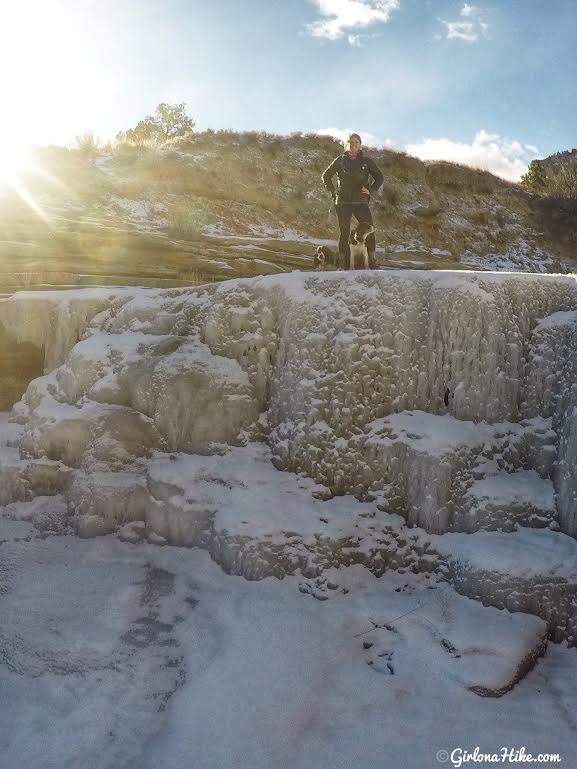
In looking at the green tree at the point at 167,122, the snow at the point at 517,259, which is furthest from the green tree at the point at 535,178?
the green tree at the point at 167,122

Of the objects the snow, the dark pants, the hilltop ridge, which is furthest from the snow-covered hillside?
the snow

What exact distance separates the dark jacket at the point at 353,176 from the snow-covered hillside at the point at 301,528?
5.81 ft

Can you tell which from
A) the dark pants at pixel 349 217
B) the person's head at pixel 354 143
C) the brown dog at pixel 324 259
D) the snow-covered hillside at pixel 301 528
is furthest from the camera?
the brown dog at pixel 324 259

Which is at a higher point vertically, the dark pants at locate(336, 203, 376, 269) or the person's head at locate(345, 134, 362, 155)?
the person's head at locate(345, 134, 362, 155)

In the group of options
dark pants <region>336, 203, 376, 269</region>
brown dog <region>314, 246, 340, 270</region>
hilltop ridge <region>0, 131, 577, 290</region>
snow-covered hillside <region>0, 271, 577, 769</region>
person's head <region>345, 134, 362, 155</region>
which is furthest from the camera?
hilltop ridge <region>0, 131, 577, 290</region>

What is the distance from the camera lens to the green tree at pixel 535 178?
2211 cm

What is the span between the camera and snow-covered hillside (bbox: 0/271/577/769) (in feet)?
10.9

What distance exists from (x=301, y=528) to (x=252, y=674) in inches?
44.7

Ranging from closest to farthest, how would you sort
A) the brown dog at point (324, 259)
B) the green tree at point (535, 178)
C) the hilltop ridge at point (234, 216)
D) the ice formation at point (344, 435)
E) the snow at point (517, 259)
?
1. the ice formation at point (344, 435)
2. the brown dog at point (324, 259)
3. the hilltop ridge at point (234, 216)
4. the snow at point (517, 259)
5. the green tree at point (535, 178)

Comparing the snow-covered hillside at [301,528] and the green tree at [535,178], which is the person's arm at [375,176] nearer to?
the snow-covered hillside at [301,528]

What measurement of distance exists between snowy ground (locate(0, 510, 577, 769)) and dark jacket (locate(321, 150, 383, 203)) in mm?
4104

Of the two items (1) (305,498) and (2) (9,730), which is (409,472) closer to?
(1) (305,498)

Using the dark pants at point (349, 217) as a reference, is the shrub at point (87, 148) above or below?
above

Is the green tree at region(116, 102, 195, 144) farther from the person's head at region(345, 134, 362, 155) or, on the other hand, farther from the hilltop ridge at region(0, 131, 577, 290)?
the person's head at region(345, 134, 362, 155)
